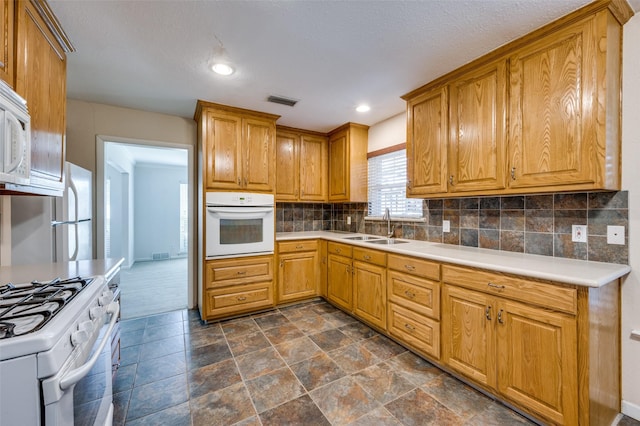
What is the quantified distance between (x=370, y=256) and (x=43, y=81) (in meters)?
2.70

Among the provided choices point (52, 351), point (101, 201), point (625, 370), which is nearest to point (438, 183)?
point (625, 370)

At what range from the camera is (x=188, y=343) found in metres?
2.51

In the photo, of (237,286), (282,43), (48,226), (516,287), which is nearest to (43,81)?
(48,226)

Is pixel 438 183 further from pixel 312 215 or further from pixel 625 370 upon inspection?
pixel 312 215

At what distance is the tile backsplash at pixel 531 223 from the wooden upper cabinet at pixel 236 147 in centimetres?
173

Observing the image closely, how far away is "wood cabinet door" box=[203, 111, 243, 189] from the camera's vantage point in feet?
9.51

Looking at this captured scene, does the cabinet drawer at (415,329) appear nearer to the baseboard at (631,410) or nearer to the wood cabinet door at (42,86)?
the baseboard at (631,410)

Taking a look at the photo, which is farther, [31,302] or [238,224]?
[238,224]

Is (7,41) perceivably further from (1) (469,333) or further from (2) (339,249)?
(1) (469,333)

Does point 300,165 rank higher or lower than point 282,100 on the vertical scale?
lower

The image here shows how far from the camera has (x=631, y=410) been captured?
161cm

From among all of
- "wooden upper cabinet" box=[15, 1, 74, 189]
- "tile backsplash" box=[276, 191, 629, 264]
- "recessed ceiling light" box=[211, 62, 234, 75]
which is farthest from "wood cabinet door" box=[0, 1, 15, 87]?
"tile backsplash" box=[276, 191, 629, 264]

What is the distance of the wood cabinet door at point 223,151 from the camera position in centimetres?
290

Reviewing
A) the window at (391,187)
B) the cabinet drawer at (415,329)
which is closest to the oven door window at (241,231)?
the window at (391,187)
